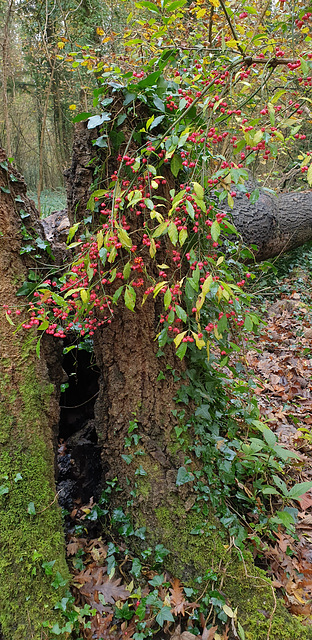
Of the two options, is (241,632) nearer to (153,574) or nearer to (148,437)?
(153,574)

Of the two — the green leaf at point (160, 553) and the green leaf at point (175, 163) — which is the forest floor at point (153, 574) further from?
the green leaf at point (175, 163)

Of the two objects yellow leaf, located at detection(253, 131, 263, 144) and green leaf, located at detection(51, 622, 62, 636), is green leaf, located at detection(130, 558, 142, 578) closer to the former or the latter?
green leaf, located at detection(51, 622, 62, 636)

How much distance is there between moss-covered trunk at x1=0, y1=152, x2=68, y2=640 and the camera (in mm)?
1591

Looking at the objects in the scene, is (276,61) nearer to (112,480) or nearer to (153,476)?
(153,476)

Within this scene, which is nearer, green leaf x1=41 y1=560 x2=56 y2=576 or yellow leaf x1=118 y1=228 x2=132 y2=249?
yellow leaf x1=118 y1=228 x2=132 y2=249

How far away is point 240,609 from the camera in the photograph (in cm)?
167

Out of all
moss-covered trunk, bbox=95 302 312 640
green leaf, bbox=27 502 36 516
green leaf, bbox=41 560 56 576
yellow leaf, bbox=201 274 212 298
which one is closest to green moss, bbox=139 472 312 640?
moss-covered trunk, bbox=95 302 312 640

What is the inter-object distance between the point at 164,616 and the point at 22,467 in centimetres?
90

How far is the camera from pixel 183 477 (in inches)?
73.4

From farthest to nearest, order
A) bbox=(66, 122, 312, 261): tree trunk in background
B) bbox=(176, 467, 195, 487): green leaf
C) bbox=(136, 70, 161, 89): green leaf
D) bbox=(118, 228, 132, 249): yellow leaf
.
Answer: bbox=(66, 122, 312, 261): tree trunk in background → bbox=(176, 467, 195, 487): green leaf → bbox=(136, 70, 161, 89): green leaf → bbox=(118, 228, 132, 249): yellow leaf

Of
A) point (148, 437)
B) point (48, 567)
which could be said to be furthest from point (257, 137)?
point (48, 567)

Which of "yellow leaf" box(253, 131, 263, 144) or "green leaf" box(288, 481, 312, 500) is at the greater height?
"yellow leaf" box(253, 131, 263, 144)

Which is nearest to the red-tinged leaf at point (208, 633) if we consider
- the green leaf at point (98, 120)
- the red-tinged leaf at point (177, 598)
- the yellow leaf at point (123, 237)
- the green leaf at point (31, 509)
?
the red-tinged leaf at point (177, 598)

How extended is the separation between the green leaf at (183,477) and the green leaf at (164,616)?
1.66 ft
